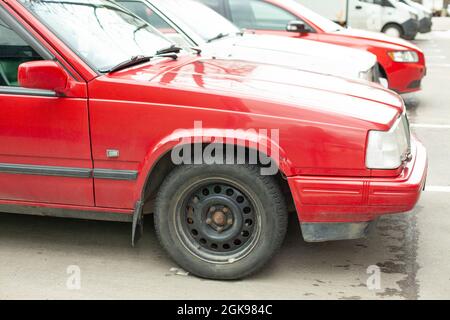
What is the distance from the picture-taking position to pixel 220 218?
164 inches

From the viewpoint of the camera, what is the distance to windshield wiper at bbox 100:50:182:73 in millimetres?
4345

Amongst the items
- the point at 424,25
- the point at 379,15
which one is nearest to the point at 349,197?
the point at 379,15

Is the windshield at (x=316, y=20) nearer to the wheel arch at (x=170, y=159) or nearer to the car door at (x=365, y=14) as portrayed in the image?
the wheel arch at (x=170, y=159)

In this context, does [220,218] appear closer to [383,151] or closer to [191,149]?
[191,149]

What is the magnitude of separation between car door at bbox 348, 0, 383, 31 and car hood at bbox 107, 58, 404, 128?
1326cm

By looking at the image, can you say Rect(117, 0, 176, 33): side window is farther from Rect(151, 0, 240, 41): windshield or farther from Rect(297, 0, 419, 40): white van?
Rect(297, 0, 419, 40): white van

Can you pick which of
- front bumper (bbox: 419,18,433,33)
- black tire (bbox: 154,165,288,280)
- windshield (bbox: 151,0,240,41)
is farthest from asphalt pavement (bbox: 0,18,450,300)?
front bumper (bbox: 419,18,433,33)

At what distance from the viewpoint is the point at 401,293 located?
4043 mm

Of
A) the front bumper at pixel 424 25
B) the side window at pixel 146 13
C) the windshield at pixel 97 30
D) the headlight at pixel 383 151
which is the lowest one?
the front bumper at pixel 424 25

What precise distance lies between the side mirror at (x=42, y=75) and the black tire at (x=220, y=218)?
0.82 metres

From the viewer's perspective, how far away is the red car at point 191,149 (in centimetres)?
393

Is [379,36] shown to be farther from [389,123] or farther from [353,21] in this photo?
[353,21]

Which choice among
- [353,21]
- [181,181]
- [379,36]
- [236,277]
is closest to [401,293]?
[236,277]

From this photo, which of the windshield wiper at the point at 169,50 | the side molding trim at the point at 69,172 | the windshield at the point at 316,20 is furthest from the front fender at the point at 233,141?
the windshield at the point at 316,20
